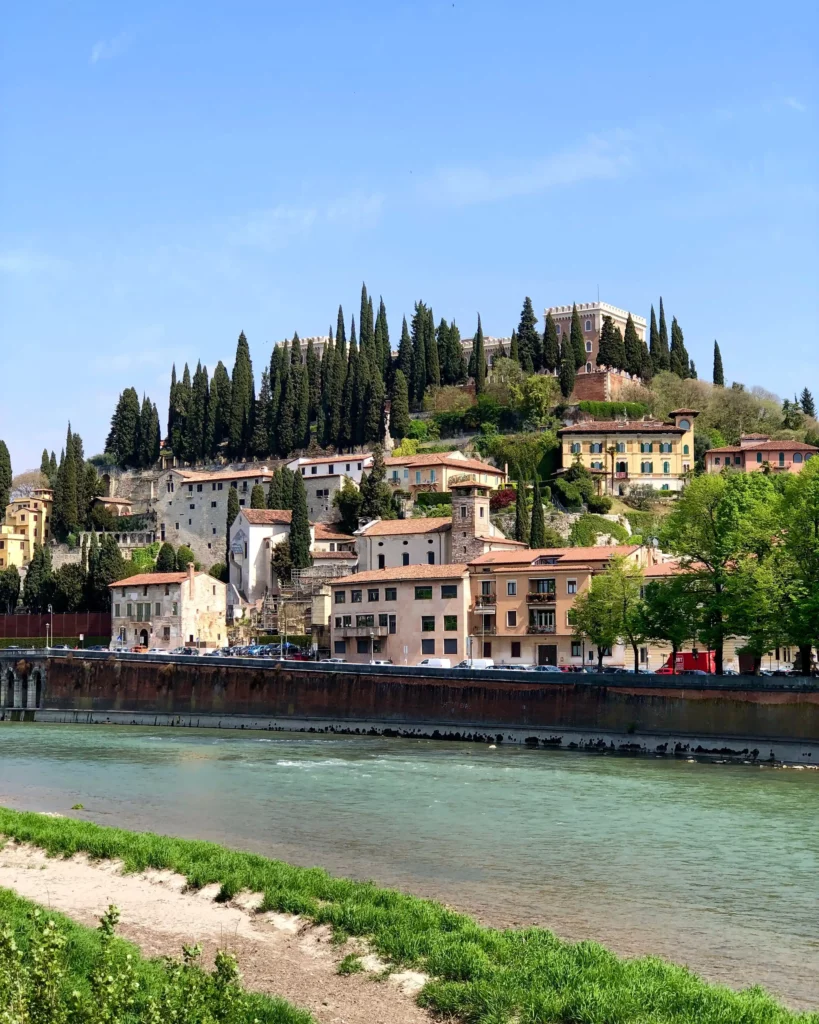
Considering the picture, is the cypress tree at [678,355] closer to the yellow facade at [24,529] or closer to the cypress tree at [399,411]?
the cypress tree at [399,411]

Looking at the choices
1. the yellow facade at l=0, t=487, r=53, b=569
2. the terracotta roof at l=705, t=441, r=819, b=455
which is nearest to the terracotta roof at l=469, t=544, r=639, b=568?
the terracotta roof at l=705, t=441, r=819, b=455

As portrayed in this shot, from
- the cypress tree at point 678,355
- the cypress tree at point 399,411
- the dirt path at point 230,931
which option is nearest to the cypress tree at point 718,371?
the cypress tree at point 678,355

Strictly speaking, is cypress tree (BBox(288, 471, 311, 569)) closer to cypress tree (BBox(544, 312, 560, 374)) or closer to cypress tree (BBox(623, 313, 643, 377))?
cypress tree (BBox(544, 312, 560, 374))

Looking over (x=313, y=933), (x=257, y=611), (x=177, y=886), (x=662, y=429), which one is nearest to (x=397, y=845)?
(x=177, y=886)

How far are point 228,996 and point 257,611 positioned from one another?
75.0m

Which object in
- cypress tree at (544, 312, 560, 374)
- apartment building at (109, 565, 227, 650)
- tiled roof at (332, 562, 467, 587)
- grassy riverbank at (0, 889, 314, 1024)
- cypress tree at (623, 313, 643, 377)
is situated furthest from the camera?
cypress tree at (544, 312, 560, 374)

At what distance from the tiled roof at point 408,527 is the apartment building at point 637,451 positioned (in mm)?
21956

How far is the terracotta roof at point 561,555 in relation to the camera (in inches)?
2506

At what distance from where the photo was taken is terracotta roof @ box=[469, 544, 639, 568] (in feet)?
209

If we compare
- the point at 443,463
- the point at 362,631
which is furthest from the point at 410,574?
the point at 443,463

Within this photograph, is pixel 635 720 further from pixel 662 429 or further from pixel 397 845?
pixel 662 429

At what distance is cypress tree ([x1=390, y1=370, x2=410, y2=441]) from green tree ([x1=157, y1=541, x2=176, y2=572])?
21.6m

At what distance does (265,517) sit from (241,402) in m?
23.9

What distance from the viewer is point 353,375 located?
108m
